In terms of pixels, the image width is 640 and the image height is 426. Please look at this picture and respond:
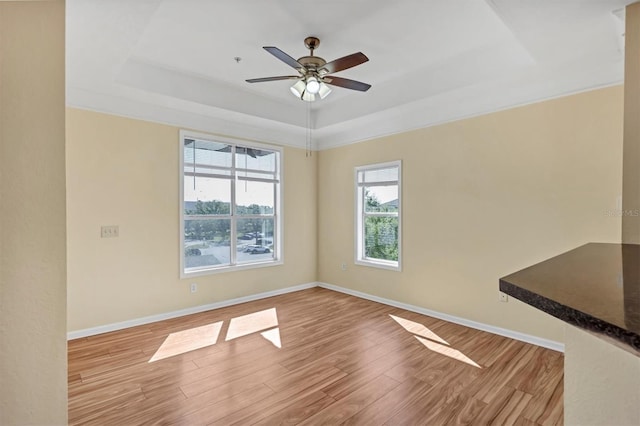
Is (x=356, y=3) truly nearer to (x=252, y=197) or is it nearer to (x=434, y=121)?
(x=434, y=121)

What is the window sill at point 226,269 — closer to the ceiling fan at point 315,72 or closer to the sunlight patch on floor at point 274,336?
the sunlight patch on floor at point 274,336

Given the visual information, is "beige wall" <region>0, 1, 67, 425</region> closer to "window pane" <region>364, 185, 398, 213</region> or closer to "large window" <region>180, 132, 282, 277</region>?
"large window" <region>180, 132, 282, 277</region>

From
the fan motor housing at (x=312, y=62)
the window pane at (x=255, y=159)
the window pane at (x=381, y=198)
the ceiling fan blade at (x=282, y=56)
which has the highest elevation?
the fan motor housing at (x=312, y=62)

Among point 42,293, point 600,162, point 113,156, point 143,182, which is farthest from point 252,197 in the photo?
point 600,162

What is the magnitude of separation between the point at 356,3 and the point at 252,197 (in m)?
3.18

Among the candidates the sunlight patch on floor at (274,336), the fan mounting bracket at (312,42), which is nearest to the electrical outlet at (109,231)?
the sunlight patch on floor at (274,336)

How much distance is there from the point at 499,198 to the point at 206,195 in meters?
3.76

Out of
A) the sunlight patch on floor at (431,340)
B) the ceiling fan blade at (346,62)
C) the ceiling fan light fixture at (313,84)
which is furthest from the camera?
the sunlight patch on floor at (431,340)

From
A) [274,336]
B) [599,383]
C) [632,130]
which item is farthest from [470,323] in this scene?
[599,383]

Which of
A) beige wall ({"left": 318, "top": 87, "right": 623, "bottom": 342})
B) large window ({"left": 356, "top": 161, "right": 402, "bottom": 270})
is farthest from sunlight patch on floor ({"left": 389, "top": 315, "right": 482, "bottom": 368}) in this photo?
large window ({"left": 356, "top": 161, "right": 402, "bottom": 270})

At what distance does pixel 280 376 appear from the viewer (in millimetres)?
2625

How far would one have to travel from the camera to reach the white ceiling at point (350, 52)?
2.35m

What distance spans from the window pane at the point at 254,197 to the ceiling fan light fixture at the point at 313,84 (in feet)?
7.53

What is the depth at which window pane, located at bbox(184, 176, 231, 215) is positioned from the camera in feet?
14.1
